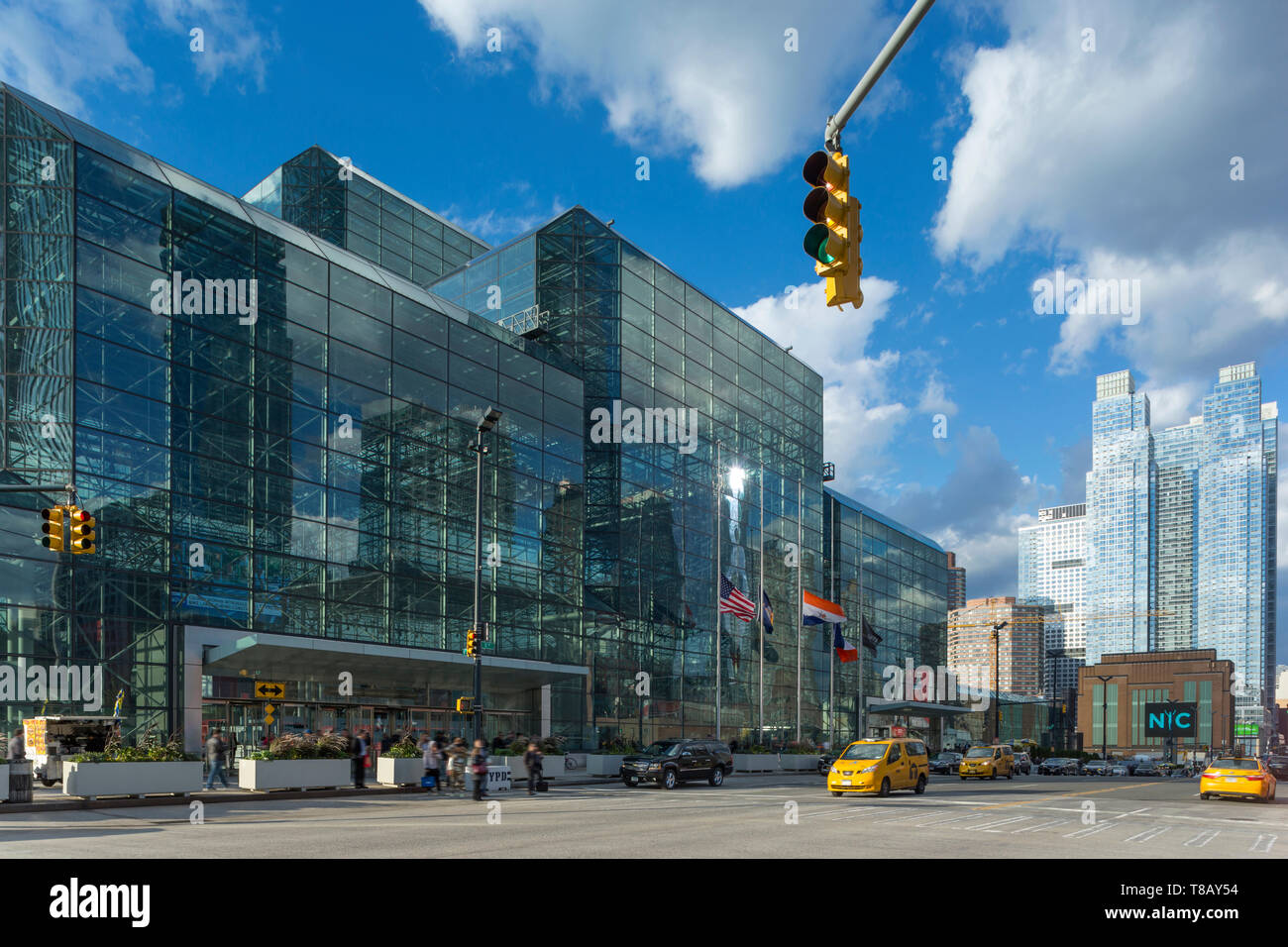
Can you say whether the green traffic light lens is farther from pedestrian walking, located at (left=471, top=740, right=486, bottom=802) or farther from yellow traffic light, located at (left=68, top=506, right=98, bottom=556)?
pedestrian walking, located at (left=471, top=740, right=486, bottom=802)

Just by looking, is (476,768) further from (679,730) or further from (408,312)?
(679,730)

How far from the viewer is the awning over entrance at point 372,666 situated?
35719 mm

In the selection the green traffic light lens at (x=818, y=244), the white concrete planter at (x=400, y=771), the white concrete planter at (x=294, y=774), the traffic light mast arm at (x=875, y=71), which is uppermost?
the traffic light mast arm at (x=875, y=71)

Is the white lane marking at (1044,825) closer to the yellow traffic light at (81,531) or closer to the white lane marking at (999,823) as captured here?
the white lane marking at (999,823)

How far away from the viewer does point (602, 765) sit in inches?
1697

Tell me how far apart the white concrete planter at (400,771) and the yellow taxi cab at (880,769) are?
12.7 meters

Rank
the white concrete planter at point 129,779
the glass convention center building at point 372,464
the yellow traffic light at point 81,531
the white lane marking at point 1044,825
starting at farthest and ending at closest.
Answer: the glass convention center building at point 372,464 → the white concrete planter at point 129,779 → the yellow traffic light at point 81,531 → the white lane marking at point 1044,825

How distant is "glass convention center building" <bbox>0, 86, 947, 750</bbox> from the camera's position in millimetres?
33781

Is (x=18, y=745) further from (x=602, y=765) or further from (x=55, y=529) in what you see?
(x=602, y=765)

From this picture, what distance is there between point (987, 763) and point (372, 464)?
103 ft

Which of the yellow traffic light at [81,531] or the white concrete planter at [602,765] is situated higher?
the yellow traffic light at [81,531]

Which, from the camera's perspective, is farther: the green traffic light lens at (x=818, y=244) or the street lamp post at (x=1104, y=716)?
the street lamp post at (x=1104, y=716)

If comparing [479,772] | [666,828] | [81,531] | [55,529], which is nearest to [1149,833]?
[666,828]

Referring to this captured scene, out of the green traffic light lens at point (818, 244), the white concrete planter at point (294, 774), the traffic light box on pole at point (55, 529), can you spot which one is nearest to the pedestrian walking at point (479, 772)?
the white concrete planter at point (294, 774)
